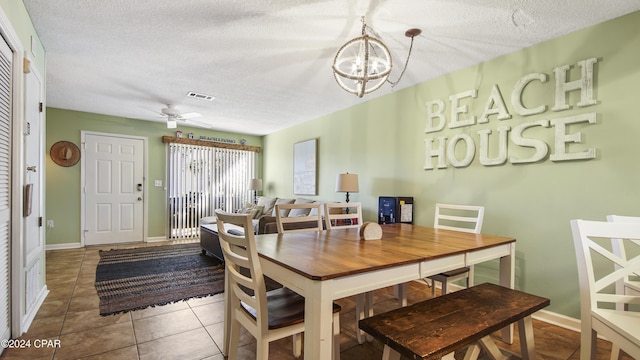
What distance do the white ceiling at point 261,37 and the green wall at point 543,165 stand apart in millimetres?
162

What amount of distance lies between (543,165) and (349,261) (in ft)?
6.90

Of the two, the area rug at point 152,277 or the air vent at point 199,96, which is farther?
the air vent at point 199,96

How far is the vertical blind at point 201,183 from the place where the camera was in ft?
19.2

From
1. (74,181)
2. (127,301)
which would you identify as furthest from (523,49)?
(74,181)

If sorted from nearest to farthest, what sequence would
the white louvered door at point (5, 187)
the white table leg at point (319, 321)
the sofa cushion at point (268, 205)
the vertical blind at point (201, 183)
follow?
1. the white table leg at point (319, 321)
2. the white louvered door at point (5, 187)
3. the sofa cushion at point (268, 205)
4. the vertical blind at point (201, 183)

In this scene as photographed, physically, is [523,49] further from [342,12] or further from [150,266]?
[150,266]

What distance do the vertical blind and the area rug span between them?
1174 mm

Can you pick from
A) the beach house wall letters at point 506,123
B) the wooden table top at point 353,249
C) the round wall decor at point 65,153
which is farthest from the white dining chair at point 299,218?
the round wall decor at point 65,153

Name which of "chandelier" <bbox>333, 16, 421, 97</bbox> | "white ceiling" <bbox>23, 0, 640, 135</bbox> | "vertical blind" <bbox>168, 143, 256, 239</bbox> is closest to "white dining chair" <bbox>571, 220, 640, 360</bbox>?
"chandelier" <bbox>333, 16, 421, 97</bbox>

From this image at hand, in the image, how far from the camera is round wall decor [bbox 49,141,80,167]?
192 inches

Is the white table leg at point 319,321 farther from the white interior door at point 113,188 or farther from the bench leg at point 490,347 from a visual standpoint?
the white interior door at point 113,188

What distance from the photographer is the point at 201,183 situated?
615 cm

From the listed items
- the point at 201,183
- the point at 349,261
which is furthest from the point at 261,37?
the point at 201,183

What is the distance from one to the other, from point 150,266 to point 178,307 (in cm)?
159
